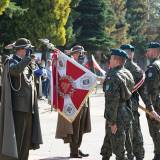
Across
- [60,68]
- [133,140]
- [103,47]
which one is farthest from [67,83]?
[103,47]

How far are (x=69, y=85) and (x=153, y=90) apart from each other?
56.9 inches

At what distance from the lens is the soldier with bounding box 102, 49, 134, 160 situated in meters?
8.09

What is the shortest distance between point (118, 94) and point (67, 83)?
1755mm

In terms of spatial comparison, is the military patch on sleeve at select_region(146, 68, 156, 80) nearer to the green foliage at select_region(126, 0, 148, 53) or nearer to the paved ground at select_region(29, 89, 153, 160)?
the paved ground at select_region(29, 89, 153, 160)

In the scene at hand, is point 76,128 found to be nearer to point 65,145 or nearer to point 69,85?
point 69,85

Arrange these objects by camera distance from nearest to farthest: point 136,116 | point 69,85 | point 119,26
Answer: point 136,116
point 69,85
point 119,26

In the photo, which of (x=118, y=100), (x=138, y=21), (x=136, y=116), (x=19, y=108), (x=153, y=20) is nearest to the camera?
(x=118, y=100)

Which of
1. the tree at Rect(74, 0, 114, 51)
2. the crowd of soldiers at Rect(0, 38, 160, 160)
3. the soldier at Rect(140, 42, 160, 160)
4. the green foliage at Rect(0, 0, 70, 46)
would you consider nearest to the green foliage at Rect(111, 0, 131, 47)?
the tree at Rect(74, 0, 114, 51)

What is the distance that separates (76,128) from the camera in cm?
1029

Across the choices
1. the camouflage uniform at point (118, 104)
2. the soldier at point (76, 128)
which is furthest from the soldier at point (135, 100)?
the soldier at point (76, 128)

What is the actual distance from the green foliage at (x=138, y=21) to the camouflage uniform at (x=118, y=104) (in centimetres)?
5202

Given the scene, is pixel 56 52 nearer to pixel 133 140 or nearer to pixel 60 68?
pixel 60 68

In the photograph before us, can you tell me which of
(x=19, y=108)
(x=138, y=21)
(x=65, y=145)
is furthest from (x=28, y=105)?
(x=138, y=21)

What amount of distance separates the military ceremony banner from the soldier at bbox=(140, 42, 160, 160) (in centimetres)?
92
